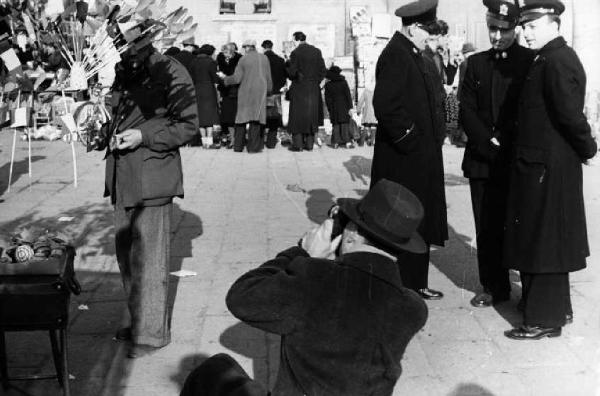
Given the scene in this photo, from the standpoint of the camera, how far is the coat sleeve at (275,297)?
3.04m

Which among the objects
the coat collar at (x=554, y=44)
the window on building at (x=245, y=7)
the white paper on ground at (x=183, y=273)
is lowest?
the white paper on ground at (x=183, y=273)

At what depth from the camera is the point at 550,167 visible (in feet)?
18.4

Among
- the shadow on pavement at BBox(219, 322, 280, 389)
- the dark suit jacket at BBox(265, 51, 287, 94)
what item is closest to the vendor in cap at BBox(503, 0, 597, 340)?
the shadow on pavement at BBox(219, 322, 280, 389)

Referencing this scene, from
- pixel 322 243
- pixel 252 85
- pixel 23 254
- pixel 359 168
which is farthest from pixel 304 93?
pixel 322 243

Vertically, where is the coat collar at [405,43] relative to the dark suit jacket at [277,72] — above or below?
above

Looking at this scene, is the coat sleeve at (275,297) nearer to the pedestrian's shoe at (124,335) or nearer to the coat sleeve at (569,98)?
the pedestrian's shoe at (124,335)

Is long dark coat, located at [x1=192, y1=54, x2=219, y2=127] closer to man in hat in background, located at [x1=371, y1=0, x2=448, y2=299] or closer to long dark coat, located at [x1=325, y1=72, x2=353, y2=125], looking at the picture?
long dark coat, located at [x1=325, y1=72, x2=353, y2=125]

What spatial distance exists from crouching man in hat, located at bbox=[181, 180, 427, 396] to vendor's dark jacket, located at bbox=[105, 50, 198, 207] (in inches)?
88.6

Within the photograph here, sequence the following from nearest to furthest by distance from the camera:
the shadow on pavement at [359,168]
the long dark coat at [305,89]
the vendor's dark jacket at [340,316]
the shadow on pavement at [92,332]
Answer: the vendor's dark jacket at [340,316], the shadow on pavement at [92,332], the shadow on pavement at [359,168], the long dark coat at [305,89]

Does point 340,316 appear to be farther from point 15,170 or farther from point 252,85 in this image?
point 252,85

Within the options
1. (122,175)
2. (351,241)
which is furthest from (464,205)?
(351,241)

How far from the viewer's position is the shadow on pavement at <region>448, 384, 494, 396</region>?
16.1 ft

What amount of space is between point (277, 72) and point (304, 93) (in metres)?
0.71

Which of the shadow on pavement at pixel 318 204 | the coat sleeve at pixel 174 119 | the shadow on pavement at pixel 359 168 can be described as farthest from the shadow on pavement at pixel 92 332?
the shadow on pavement at pixel 359 168
